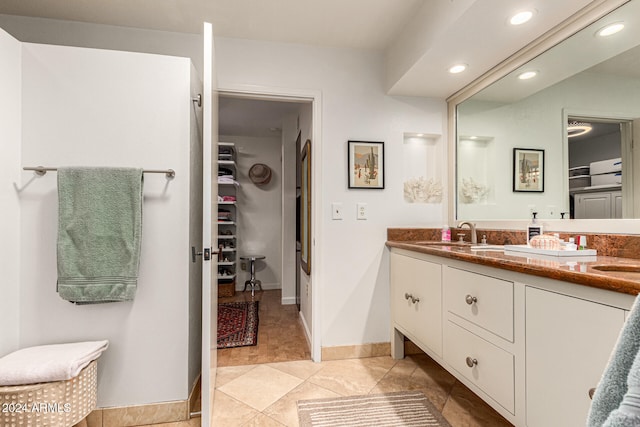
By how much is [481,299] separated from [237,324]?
2.52m

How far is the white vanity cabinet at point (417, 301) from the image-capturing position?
175 centimetres

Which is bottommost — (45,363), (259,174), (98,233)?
(45,363)

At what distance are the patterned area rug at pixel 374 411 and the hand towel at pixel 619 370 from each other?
1433 mm

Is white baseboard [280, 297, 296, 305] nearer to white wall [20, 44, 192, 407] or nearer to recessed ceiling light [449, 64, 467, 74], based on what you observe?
white wall [20, 44, 192, 407]

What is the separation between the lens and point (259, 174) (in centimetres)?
497

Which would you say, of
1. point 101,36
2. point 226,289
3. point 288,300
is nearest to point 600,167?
point 101,36

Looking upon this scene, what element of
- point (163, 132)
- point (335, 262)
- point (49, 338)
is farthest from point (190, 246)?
point (335, 262)

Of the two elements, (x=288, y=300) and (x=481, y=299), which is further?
(x=288, y=300)

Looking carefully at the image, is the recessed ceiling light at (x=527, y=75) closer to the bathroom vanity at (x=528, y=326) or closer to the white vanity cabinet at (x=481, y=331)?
the bathroom vanity at (x=528, y=326)

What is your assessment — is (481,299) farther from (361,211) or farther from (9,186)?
(9,186)

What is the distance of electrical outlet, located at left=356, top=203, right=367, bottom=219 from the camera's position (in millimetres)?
2416

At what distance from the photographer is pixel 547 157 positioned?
178 cm

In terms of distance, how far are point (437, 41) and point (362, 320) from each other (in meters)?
1.94

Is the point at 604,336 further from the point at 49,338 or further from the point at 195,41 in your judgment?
the point at 195,41
